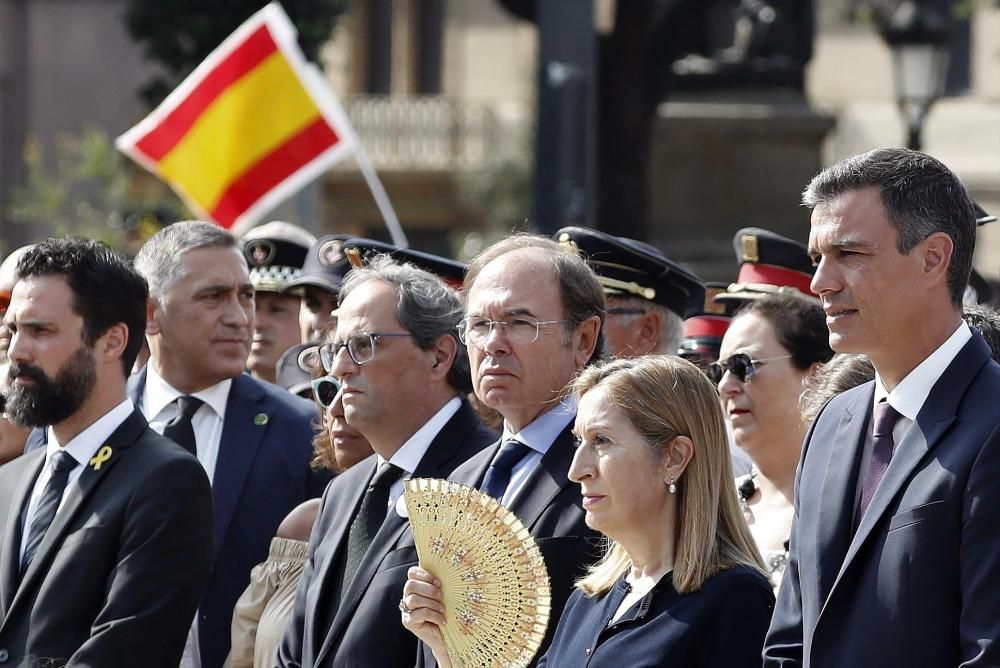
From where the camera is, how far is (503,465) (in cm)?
491

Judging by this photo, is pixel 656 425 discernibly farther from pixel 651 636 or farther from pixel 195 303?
pixel 195 303

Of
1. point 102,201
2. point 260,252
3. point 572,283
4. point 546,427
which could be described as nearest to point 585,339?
point 572,283

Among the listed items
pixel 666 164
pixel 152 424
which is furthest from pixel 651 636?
pixel 666 164

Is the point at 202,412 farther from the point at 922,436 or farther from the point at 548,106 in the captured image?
the point at 548,106

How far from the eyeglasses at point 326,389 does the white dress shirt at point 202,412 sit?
53 cm

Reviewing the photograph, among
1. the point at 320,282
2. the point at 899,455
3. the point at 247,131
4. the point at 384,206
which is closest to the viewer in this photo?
the point at 899,455

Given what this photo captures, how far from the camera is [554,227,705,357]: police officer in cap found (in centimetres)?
609

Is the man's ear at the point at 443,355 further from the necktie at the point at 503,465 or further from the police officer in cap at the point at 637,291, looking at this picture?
the police officer in cap at the point at 637,291

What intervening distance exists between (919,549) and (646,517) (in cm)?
78

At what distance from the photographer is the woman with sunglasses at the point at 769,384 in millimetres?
5672

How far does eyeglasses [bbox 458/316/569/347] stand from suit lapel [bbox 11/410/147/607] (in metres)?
1.02

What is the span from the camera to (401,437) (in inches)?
210

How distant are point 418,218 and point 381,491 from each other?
27.6m

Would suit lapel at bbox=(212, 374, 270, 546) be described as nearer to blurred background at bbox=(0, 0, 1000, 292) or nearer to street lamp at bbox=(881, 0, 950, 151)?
blurred background at bbox=(0, 0, 1000, 292)
